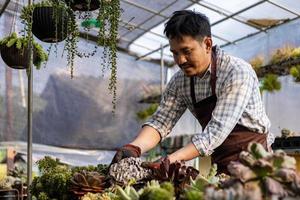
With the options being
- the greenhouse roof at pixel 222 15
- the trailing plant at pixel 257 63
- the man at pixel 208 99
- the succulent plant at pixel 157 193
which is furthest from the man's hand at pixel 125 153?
the trailing plant at pixel 257 63

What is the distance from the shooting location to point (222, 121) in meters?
1.46

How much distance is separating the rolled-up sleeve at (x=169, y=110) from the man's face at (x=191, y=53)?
0.22 metres

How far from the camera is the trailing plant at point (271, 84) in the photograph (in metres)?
5.99

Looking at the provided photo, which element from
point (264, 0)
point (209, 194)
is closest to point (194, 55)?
point (209, 194)

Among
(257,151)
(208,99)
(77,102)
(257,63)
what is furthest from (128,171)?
(77,102)

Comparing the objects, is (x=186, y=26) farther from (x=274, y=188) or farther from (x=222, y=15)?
(x=222, y=15)

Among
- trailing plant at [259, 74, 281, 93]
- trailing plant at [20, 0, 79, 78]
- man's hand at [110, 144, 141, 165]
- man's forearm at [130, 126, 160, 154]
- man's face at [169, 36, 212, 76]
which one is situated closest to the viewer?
man's hand at [110, 144, 141, 165]

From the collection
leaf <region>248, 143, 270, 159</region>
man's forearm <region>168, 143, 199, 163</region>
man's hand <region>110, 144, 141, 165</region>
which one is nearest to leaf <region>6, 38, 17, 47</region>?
man's hand <region>110, 144, 141, 165</region>

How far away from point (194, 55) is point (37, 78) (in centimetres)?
667

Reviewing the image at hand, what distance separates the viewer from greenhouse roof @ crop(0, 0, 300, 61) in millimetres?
6230

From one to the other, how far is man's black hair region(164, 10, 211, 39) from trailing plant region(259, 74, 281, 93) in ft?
15.0

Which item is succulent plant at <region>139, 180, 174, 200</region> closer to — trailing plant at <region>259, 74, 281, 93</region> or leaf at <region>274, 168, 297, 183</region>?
leaf at <region>274, 168, 297, 183</region>

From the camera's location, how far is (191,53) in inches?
61.5

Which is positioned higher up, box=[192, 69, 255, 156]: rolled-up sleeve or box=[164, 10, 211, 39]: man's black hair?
box=[164, 10, 211, 39]: man's black hair
